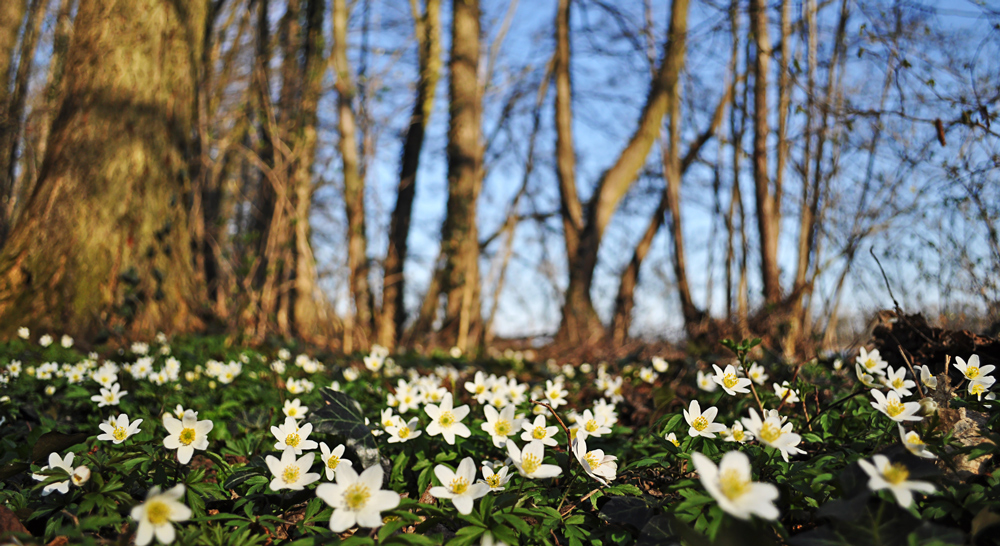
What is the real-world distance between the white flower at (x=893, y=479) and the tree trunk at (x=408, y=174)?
16.5 ft

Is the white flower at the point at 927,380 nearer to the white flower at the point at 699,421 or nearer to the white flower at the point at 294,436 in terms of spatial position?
the white flower at the point at 699,421

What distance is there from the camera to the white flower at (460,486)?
122cm

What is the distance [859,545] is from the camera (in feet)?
3.32

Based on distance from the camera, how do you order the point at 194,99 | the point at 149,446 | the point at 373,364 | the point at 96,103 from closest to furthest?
the point at 149,446
the point at 373,364
the point at 96,103
the point at 194,99

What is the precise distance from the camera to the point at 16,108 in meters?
8.66

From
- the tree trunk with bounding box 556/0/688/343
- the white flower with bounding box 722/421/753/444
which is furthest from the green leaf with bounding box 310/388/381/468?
the tree trunk with bounding box 556/0/688/343

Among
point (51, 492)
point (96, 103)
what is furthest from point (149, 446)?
point (96, 103)

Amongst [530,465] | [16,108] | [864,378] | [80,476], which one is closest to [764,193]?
[864,378]

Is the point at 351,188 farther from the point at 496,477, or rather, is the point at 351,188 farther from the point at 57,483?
the point at 496,477

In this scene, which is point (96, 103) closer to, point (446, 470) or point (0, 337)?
point (0, 337)

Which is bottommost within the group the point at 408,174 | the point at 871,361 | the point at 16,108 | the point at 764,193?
the point at 871,361

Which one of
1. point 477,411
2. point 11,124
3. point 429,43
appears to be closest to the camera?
point 477,411

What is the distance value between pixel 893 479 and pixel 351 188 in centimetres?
531

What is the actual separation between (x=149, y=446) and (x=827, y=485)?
A: 5.81ft
